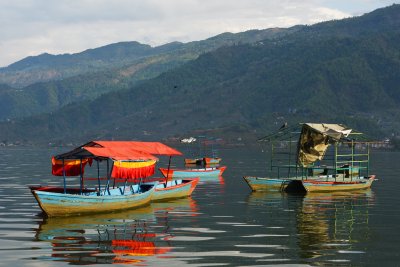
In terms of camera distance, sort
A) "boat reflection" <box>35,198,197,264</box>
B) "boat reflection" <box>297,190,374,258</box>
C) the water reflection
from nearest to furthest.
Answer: "boat reflection" <box>35,198,197,264</box>
the water reflection
"boat reflection" <box>297,190,374,258</box>

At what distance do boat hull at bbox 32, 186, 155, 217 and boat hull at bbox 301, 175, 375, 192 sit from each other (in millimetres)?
20437

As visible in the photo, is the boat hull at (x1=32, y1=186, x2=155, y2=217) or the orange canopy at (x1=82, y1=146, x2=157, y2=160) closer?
the boat hull at (x1=32, y1=186, x2=155, y2=217)

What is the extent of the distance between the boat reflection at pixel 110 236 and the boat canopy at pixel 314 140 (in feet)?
64.5

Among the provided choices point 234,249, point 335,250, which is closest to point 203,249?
point 234,249

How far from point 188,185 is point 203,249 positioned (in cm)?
2691

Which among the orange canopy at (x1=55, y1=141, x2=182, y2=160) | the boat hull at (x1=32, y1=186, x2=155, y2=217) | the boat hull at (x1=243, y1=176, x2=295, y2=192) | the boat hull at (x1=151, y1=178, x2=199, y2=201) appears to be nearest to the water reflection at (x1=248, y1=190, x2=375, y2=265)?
the boat hull at (x1=243, y1=176, x2=295, y2=192)

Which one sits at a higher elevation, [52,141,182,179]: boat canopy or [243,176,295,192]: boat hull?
[52,141,182,179]: boat canopy

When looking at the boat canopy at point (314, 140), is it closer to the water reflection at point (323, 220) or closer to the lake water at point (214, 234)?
the water reflection at point (323, 220)

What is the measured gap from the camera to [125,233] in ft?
121

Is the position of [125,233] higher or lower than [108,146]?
lower

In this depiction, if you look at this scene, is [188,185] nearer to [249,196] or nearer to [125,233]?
[249,196]

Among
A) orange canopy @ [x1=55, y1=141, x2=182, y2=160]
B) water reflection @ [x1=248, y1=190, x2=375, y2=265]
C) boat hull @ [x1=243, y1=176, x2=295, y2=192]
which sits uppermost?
orange canopy @ [x1=55, y1=141, x2=182, y2=160]

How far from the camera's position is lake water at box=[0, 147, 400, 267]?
30.0 m

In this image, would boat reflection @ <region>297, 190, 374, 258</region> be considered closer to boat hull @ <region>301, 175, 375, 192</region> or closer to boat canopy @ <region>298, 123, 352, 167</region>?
boat hull @ <region>301, 175, 375, 192</region>
